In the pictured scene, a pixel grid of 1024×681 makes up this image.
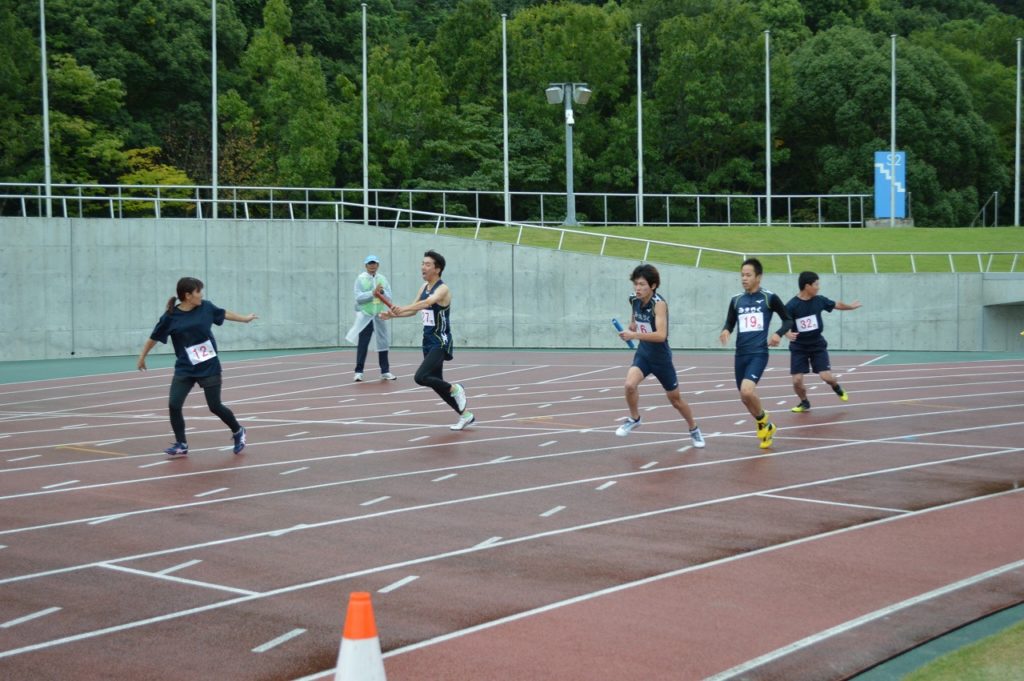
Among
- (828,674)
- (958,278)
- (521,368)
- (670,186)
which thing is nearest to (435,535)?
(828,674)

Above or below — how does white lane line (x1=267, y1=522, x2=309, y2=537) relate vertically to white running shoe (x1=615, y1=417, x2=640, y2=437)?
below

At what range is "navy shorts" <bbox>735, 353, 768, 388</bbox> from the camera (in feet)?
41.9

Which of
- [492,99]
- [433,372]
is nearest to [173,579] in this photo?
[433,372]

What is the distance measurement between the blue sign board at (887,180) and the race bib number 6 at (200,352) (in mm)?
37417

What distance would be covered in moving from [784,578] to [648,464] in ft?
14.7

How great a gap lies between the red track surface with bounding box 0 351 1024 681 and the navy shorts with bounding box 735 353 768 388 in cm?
83

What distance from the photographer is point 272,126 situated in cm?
4972

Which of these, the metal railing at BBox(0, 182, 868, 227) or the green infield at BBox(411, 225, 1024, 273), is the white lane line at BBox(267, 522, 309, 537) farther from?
the metal railing at BBox(0, 182, 868, 227)

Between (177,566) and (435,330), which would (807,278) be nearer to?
(435,330)

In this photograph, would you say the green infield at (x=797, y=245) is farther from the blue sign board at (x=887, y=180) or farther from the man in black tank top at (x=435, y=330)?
the man in black tank top at (x=435, y=330)

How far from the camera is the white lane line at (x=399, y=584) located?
712 centimetres

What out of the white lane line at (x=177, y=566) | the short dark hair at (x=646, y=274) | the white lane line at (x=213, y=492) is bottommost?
the white lane line at (x=177, y=566)

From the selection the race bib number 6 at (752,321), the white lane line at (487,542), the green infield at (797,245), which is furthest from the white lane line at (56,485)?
the green infield at (797,245)

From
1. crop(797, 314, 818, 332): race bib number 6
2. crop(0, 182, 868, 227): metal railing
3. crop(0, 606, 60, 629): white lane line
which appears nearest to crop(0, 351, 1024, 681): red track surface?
crop(0, 606, 60, 629): white lane line
